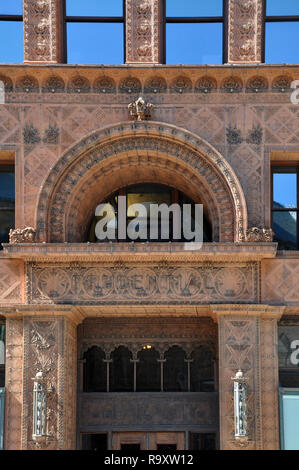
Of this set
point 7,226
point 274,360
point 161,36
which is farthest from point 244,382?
point 161,36

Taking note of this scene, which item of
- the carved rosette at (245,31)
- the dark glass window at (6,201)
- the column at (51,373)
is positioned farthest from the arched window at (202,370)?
the carved rosette at (245,31)

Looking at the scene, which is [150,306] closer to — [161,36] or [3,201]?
[3,201]

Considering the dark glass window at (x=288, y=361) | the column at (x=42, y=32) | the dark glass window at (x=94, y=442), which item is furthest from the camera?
the dark glass window at (x=94, y=442)

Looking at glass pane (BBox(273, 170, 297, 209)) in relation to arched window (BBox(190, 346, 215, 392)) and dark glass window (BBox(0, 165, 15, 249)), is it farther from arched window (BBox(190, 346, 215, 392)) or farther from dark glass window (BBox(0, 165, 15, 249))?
dark glass window (BBox(0, 165, 15, 249))

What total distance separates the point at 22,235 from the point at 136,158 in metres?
3.37

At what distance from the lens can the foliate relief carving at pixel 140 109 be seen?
20922 mm

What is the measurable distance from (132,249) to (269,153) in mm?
4016

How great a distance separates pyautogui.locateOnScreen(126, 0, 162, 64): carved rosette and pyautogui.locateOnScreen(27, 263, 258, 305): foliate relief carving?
202 inches

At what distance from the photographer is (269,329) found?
20219 mm

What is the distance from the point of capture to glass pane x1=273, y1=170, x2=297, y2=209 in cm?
2164

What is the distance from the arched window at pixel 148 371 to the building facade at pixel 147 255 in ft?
0.11

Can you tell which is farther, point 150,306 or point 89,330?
point 89,330

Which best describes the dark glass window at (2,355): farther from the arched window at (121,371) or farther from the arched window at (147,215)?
Result: the arched window at (147,215)

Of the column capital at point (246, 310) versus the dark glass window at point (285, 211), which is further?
the dark glass window at point (285, 211)
